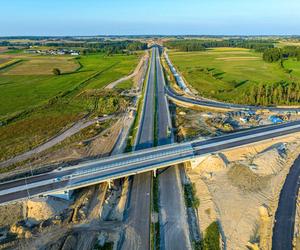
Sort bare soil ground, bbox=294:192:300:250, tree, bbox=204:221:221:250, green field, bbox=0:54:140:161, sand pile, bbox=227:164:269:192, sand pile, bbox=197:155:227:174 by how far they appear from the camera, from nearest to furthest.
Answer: bare soil ground, bbox=294:192:300:250 < tree, bbox=204:221:221:250 < sand pile, bbox=227:164:269:192 < sand pile, bbox=197:155:227:174 < green field, bbox=0:54:140:161

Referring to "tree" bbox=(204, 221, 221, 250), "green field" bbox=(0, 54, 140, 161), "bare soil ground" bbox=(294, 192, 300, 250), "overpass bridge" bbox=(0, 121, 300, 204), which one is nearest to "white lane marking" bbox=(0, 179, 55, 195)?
"overpass bridge" bbox=(0, 121, 300, 204)

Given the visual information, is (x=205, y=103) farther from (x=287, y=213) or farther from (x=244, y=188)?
Result: (x=287, y=213)

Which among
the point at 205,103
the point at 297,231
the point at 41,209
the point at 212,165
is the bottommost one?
the point at 297,231

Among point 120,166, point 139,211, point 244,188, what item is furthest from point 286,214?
point 120,166

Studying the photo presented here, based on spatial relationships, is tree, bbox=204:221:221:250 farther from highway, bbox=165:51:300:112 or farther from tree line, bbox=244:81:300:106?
tree line, bbox=244:81:300:106

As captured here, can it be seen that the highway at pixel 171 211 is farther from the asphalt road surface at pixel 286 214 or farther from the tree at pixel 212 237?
the asphalt road surface at pixel 286 214

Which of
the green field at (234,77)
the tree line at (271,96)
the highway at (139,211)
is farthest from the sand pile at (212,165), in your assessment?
the green field at (234,77)
